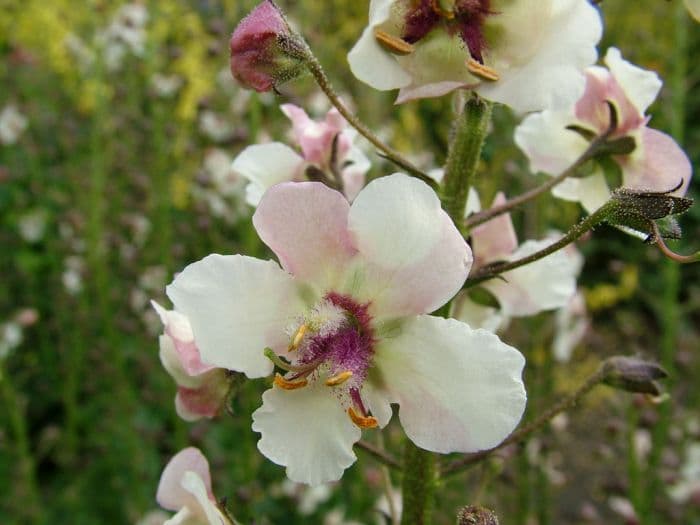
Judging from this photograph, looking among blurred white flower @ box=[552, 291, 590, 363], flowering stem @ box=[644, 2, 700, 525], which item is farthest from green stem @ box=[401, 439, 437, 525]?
blurred white flower @ box=[552, 291, 590, 363]

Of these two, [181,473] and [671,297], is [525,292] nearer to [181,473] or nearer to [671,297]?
[181,473]

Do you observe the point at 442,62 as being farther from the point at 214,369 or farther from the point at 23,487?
the point at 23,487

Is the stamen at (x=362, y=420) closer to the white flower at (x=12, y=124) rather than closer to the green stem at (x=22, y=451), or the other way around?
the green stem at (x=22, y=451)

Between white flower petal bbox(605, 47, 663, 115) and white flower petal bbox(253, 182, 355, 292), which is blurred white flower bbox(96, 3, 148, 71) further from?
white flower petal bbox(253, 182, 355, 292)

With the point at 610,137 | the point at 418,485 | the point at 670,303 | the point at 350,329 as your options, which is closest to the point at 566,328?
the point at 670,303

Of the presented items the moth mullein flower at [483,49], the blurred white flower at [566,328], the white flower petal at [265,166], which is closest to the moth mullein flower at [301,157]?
the white flower petal at [265,166]
